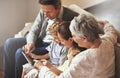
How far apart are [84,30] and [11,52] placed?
3.66ft

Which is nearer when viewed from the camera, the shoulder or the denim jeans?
the shoulder

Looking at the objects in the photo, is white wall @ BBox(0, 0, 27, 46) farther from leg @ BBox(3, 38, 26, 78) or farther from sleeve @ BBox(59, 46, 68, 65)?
sleeve @ BBox(59, 46, 68, 65)

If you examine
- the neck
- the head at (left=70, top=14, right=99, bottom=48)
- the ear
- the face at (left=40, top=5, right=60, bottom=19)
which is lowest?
the neck

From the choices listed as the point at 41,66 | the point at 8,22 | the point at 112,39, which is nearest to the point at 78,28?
the point at 112,39

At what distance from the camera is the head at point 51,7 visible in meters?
2.16

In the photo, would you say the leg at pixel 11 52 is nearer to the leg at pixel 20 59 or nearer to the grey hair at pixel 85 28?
the leg at pixel 20 59

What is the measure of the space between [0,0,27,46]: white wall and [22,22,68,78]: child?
132cm

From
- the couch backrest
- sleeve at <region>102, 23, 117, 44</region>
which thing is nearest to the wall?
sleeve at <region>102, 23, 117, 44</region>

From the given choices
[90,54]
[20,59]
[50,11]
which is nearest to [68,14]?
[50,11]

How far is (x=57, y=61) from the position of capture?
84.4 inches

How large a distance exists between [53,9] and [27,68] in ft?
1.68

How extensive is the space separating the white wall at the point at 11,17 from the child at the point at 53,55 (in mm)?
1323

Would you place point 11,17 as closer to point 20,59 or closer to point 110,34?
point 20,59

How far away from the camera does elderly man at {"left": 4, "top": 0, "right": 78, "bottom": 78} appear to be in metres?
2.19
